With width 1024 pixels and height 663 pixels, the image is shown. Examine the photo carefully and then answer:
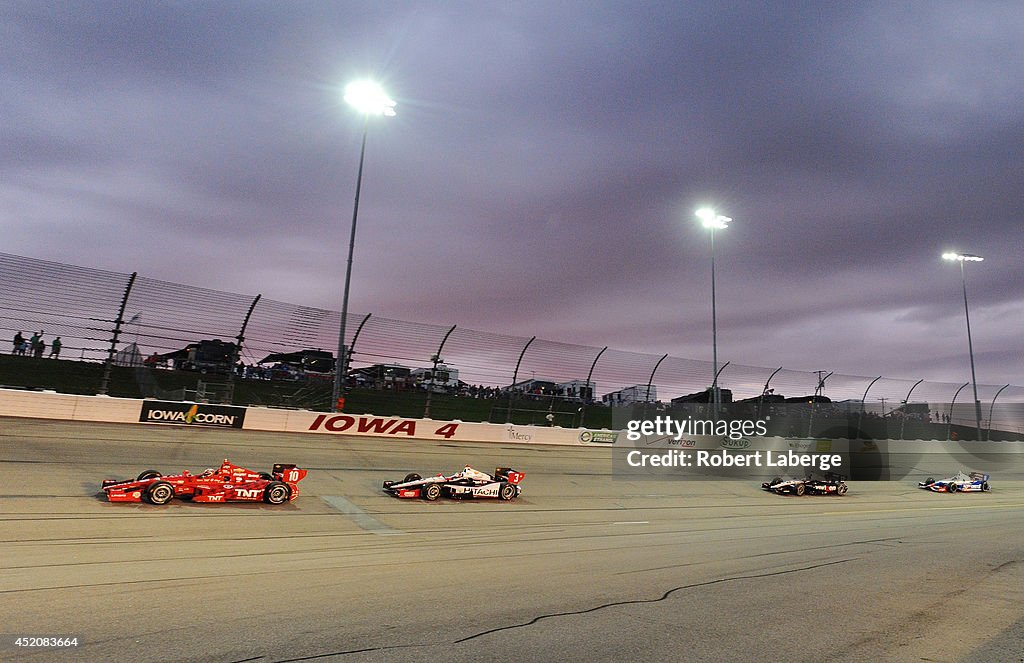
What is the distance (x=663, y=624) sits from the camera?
16.2 feet

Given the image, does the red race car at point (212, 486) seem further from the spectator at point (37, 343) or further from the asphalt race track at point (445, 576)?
the spectator at point (37, 343)

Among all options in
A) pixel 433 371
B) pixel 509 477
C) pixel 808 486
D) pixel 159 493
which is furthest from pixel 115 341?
pixel 808 486

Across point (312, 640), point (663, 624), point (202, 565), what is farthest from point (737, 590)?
point (202, 565)

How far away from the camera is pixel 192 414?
16.2 metres

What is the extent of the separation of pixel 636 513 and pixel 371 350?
10.4 meters

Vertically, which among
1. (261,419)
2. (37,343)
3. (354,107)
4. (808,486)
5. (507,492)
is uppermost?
(354,107)

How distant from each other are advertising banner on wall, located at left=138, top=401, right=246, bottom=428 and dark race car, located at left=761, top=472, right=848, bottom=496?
1795 cm

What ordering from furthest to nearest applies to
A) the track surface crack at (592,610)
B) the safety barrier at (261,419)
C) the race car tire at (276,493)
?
the safety barrier at (261,419)
the race car tire at (276,493)
the track surface crack at (592,610)

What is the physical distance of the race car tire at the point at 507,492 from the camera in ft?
45.1

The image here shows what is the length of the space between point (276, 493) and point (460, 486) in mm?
4118

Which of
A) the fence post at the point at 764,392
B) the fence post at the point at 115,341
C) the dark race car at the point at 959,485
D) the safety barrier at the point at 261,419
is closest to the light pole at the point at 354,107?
the safety barrier at the point at 261,419

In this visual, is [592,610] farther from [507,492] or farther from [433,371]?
[433,371]

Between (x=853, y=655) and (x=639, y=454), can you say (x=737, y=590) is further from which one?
(x=639, y=454)

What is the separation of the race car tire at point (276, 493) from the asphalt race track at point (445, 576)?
0.29 meters
